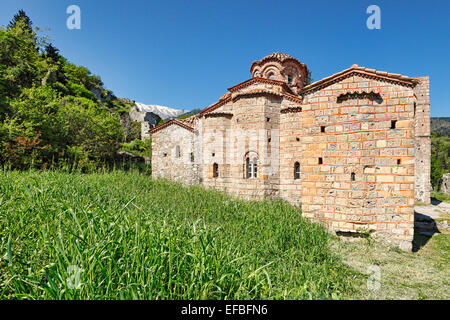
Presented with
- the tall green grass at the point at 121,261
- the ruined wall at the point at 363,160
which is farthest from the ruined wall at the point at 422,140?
the tall green grass at the point at 121,261

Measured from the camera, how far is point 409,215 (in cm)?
584

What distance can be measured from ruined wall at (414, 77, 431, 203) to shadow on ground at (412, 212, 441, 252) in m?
6.69

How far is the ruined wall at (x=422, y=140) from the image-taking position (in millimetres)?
12719

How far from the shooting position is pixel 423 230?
7.39m

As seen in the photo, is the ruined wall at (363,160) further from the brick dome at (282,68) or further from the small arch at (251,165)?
the brick dome at (282,68)

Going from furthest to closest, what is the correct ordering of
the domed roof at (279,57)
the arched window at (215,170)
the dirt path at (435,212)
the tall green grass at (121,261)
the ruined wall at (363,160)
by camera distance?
the domed roof at (279,57) < the arched window at (215,170) < the dirt path at (435,212) < the ruined wall at (363,160) < the tall green grass at (121,261)

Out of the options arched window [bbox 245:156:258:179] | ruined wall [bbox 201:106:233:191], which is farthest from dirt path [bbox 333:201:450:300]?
ruined wall [bbox 201:106:233:191]

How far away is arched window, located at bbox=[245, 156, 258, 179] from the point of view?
35.6 ft

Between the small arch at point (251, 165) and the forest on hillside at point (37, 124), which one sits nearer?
the forest on hillside at point (37, 124)

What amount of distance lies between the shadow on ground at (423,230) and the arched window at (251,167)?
672 centimetres

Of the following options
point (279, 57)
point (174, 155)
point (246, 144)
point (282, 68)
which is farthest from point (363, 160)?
point (279, 57)
